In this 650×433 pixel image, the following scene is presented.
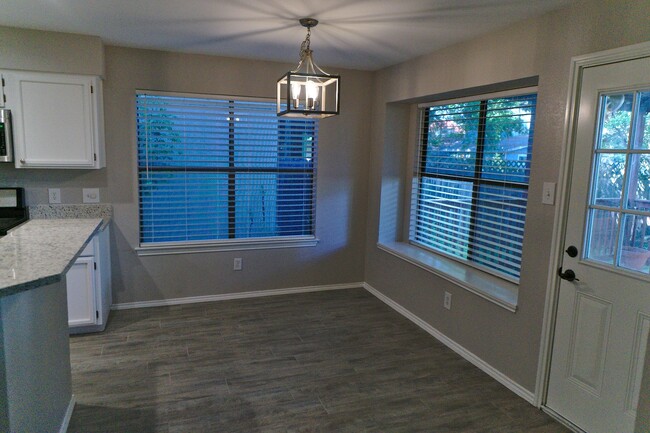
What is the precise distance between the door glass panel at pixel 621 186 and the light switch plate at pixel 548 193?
0.76ft

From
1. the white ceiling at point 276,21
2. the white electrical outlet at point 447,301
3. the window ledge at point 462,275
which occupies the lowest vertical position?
the white electrical outlet at point 447,301

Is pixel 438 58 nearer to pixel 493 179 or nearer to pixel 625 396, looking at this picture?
pixel 493 179

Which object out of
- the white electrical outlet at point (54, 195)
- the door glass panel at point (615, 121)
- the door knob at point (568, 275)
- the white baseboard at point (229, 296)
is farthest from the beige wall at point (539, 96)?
the white electrical outlet at point (54, 195)

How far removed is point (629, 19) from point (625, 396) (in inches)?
73.6

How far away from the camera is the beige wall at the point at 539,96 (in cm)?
234

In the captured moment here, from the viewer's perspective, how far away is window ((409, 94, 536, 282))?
10.7 feet

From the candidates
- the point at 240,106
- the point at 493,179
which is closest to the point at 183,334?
the point at 240,106

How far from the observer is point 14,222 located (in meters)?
3.24

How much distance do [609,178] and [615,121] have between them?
0.29 metres

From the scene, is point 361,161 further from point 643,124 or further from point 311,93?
point 643,124

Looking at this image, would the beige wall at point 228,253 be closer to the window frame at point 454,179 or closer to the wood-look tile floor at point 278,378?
the wood-look tile floor at point 278,378

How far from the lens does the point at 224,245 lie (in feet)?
14.4

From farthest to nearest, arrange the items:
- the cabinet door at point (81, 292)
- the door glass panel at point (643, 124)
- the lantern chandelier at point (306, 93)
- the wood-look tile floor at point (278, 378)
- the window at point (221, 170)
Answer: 1. the window at point (221, 170)
2. the cabinet door at point (81, 292)
3. the wood-look tile floor at point (278, 378)
4. the lantern chandelier at point (306, 93)
5. the door glass panel at point (643, 124)

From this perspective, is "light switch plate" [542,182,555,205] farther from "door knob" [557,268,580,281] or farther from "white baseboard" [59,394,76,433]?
"white baseboard" [59,394,76,433]
